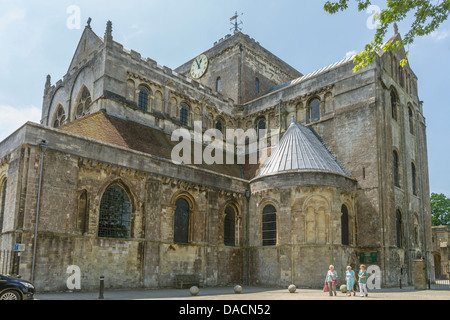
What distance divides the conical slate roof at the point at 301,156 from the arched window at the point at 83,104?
44.5 ft

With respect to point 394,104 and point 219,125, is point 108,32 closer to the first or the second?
point 219,125

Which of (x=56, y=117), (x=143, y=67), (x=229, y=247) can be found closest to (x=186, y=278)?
(x=229, y=247)

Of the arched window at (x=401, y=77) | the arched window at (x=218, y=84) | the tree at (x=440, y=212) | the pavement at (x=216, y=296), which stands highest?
the arched window at (x=218, y=84)

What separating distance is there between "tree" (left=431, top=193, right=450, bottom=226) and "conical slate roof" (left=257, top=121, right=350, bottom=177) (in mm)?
43809

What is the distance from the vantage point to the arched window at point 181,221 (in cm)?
2508

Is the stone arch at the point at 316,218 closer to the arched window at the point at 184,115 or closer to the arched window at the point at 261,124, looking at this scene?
the arched window at the point at 261,124

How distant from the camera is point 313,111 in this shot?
33.0 metres

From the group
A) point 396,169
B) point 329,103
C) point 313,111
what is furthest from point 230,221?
point 396,169

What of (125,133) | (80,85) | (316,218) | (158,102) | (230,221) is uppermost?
(80,85)

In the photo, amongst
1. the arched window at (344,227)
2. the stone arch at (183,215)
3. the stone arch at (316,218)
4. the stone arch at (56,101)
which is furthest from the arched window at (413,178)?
the stone arch at (56,101)

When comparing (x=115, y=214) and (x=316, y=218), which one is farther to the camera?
(x=316, y=218)

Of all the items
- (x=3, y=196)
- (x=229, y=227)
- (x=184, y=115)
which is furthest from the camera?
(x=184, y=115)

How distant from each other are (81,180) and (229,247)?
11.4 metres

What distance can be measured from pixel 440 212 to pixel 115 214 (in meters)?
59.1
